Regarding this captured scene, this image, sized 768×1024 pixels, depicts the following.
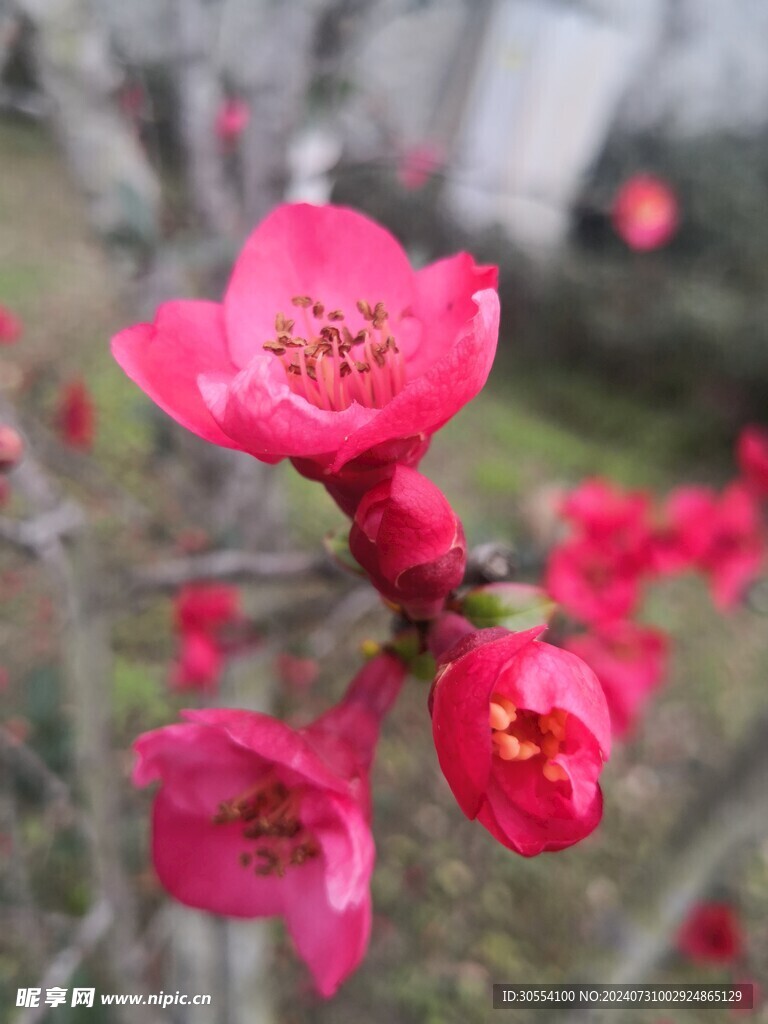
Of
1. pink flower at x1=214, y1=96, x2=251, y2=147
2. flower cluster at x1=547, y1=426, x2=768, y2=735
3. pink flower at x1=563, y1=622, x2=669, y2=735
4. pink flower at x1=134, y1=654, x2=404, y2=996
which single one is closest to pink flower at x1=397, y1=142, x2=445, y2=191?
pink flower at x1=214, y1=96, x2=251, y2=147

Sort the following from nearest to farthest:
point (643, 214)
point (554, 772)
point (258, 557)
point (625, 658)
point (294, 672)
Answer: point (554, 772) → point (258, 557) → point (625, 658) → point (294, 672) → point (643, 214)

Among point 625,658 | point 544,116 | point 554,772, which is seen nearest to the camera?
point 554,772

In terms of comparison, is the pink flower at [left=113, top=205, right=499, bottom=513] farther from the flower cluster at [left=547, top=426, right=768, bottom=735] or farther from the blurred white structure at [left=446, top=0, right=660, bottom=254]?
the blurred white structure at [left=446, top=0, right=660, bottom=254]

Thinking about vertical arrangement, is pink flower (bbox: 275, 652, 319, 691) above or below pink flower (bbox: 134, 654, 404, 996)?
below

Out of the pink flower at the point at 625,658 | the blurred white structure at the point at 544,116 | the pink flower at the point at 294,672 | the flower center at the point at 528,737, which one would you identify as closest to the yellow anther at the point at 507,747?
the flower center at the point at 528,737

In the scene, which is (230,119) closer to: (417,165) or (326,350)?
(417,165)

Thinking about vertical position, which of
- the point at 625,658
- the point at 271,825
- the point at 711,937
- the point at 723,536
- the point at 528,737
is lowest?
the point at 711,937

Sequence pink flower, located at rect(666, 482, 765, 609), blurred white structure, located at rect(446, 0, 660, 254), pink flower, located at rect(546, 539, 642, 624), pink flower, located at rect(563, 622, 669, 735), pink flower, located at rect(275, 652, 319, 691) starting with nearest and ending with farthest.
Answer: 1. pink flower, located at rect(546, 539, 642, 624)
2. pink flower, located at rect(563, 622, 669, 735)
3. pink flower, located at rect(666, 482, 765, 609)
4. pink flower, located at rect(275, 652, 319, 691)
5. blurred white structure, located at rect(446, 0, 660, 254)

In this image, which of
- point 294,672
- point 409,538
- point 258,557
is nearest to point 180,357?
point 409,538

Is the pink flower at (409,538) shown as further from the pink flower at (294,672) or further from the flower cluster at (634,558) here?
the pink flower at (294,672)
